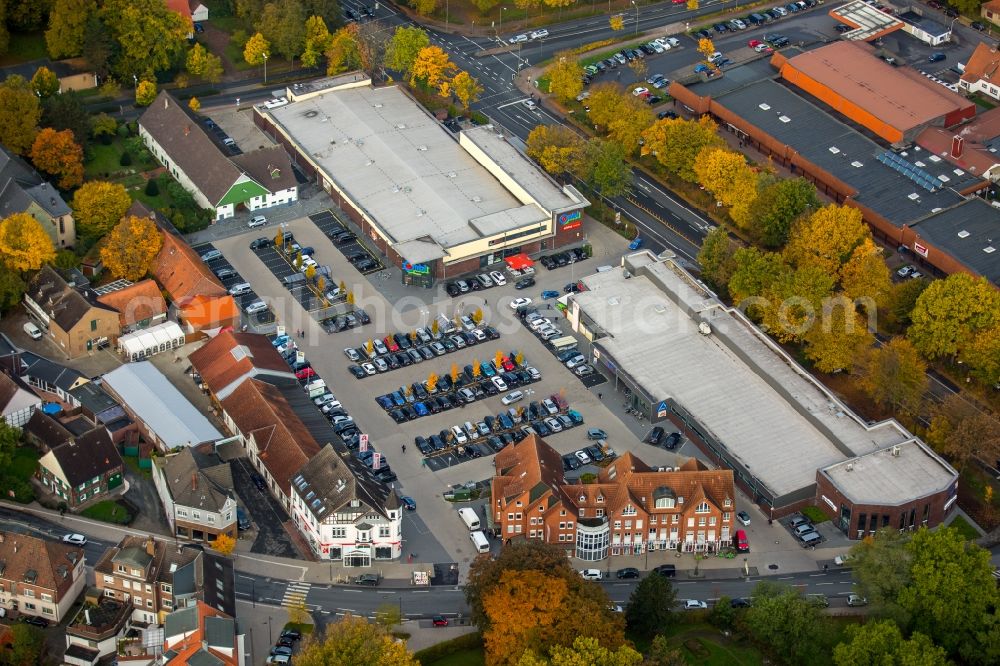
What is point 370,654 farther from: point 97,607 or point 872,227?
point 872,227

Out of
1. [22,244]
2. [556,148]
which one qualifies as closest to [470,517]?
[22,244]

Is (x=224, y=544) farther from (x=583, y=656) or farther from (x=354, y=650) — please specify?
(x=583, y=656)

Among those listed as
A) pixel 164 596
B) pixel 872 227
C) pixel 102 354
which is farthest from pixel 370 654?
pixel 872 227

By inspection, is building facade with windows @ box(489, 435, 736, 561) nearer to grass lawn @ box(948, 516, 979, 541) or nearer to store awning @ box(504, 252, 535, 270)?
grass lawn @ box(948, 516, 979, 541)

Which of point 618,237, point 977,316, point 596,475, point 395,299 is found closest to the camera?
→ point 596,475

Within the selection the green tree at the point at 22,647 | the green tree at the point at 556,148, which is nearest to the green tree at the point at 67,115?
the green tree at the point at 556,148
